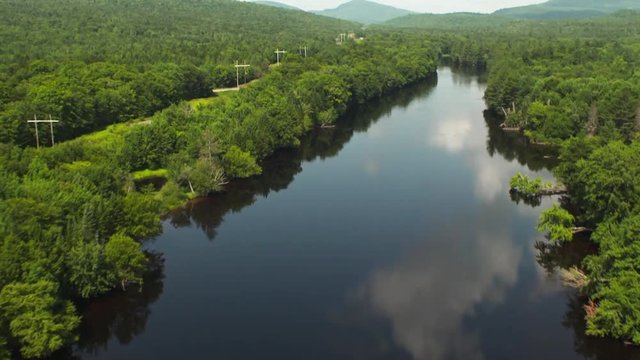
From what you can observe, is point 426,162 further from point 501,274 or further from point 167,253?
point 167,253

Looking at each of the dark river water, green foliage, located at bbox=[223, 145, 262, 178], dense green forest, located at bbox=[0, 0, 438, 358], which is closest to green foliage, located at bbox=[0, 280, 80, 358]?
dense green forest, located at bbox=[0, 0, 438, 358]

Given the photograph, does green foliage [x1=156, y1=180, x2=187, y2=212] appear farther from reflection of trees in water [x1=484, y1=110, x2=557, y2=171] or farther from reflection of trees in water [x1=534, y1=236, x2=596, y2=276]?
reflection of trees in water [x1=484, y1=110, x2=557, y2=171]

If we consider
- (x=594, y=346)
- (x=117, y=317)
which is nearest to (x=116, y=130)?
(x=117, y=317)

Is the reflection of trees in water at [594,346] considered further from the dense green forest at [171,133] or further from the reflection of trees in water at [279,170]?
the reflection of trees in water at [279,170]

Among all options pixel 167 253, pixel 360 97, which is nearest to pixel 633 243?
pixel 167 253

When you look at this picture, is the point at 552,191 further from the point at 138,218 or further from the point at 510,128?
the point at 138,218

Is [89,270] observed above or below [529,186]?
above
